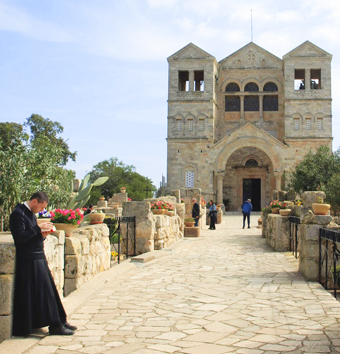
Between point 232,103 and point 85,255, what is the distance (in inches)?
1324

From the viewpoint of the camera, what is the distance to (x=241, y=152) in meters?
37.9

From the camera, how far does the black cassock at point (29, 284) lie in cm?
455

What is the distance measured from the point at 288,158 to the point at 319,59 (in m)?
8.51

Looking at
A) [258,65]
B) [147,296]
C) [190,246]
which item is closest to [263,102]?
[258,65]

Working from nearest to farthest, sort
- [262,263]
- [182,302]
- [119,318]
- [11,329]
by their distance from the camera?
[11,329]
[119,318]
[182,302]
[262,263]

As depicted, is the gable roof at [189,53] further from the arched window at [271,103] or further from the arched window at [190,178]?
the arched window at [190,178]

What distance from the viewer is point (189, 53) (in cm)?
3756

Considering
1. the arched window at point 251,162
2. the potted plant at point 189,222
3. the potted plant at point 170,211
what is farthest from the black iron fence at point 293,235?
the arched window at point 251,162

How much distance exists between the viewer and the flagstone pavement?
4375 mm

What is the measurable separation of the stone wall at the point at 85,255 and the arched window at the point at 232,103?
3203 centimetres

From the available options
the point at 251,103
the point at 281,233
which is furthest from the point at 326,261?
the point at 251,103

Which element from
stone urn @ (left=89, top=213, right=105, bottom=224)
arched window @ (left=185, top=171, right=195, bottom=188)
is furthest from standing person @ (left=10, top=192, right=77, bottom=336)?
arched window @ (left=185, top=171, right=195, bottom=188)

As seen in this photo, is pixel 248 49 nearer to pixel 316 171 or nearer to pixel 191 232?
pixel 316 171

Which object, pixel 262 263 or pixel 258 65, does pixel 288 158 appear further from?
pixel 262 263
